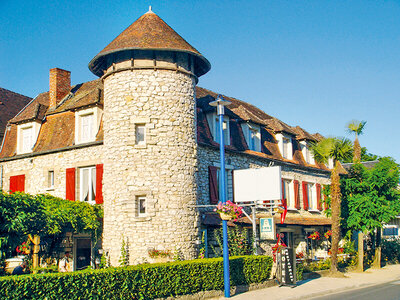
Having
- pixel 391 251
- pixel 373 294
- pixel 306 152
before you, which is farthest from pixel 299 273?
pixel 391 251

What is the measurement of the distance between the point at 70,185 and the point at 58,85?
5.90m

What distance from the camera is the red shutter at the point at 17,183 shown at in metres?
21.9

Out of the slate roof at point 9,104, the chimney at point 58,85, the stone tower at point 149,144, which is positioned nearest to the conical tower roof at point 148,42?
the stone tower at point 149,144

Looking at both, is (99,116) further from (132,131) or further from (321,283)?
(321,283)

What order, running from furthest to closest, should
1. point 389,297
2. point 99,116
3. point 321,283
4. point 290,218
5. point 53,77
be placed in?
1. point 290,218
2. point 53,77
3. point 99,116
4. point 321,283
5. point 389,297

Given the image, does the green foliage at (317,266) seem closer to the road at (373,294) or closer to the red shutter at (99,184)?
the road at (373,294)

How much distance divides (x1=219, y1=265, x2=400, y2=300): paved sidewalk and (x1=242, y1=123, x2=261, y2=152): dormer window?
7242mm

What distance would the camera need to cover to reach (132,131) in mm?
17109

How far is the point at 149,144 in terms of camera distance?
17.0 meters

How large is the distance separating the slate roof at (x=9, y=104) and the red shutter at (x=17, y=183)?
9.68ft

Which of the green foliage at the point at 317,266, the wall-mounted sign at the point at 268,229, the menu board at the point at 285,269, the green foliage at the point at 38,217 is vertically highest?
the green foliage at the point at 38,217

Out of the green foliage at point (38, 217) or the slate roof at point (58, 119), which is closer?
the green foliage at point (38, 217)

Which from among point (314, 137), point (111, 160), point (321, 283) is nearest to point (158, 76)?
point (111, 160)

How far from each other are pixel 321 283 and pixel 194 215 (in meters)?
6.16
